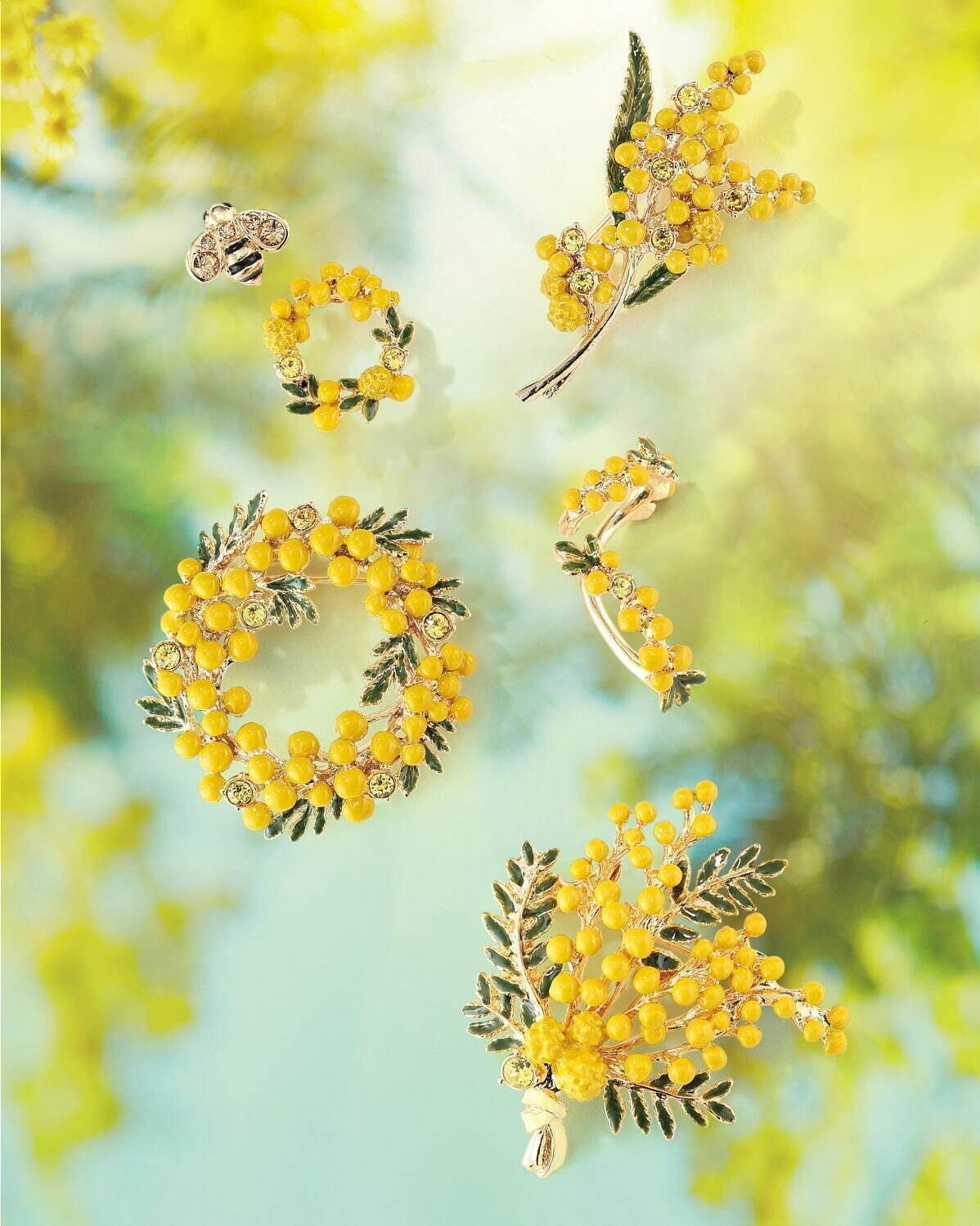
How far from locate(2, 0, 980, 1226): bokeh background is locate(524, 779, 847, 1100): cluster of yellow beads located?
0.26 feet

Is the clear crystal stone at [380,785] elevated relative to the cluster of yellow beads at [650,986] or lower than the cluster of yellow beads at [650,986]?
elevated

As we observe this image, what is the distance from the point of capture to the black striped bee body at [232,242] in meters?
1.39

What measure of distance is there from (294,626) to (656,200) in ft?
2.22

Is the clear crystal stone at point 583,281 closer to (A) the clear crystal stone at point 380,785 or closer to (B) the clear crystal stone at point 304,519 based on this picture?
(B) the clear crystal stone at point 304,519

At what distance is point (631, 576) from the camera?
1.34 meters

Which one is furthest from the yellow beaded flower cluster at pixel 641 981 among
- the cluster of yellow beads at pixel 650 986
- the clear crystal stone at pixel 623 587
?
the clear crystal stone at pixel 623 587

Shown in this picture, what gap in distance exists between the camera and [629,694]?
1.37 metres

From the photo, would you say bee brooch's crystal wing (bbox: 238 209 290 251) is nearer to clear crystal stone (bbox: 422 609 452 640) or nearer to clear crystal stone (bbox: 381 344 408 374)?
clear crystal stone (bbox: 381 344 408 374)

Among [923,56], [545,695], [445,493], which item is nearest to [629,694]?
[545,695]

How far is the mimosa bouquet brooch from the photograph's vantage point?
1.33 m

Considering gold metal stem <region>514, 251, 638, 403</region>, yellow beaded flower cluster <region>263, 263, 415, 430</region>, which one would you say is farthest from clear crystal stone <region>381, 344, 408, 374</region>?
gold metal stem <region>514, 251, 638, 403</region>

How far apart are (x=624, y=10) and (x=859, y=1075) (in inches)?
52.0

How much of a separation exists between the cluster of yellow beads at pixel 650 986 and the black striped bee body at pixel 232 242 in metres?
0.80

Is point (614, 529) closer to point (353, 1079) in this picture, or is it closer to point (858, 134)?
point (858, 134)
